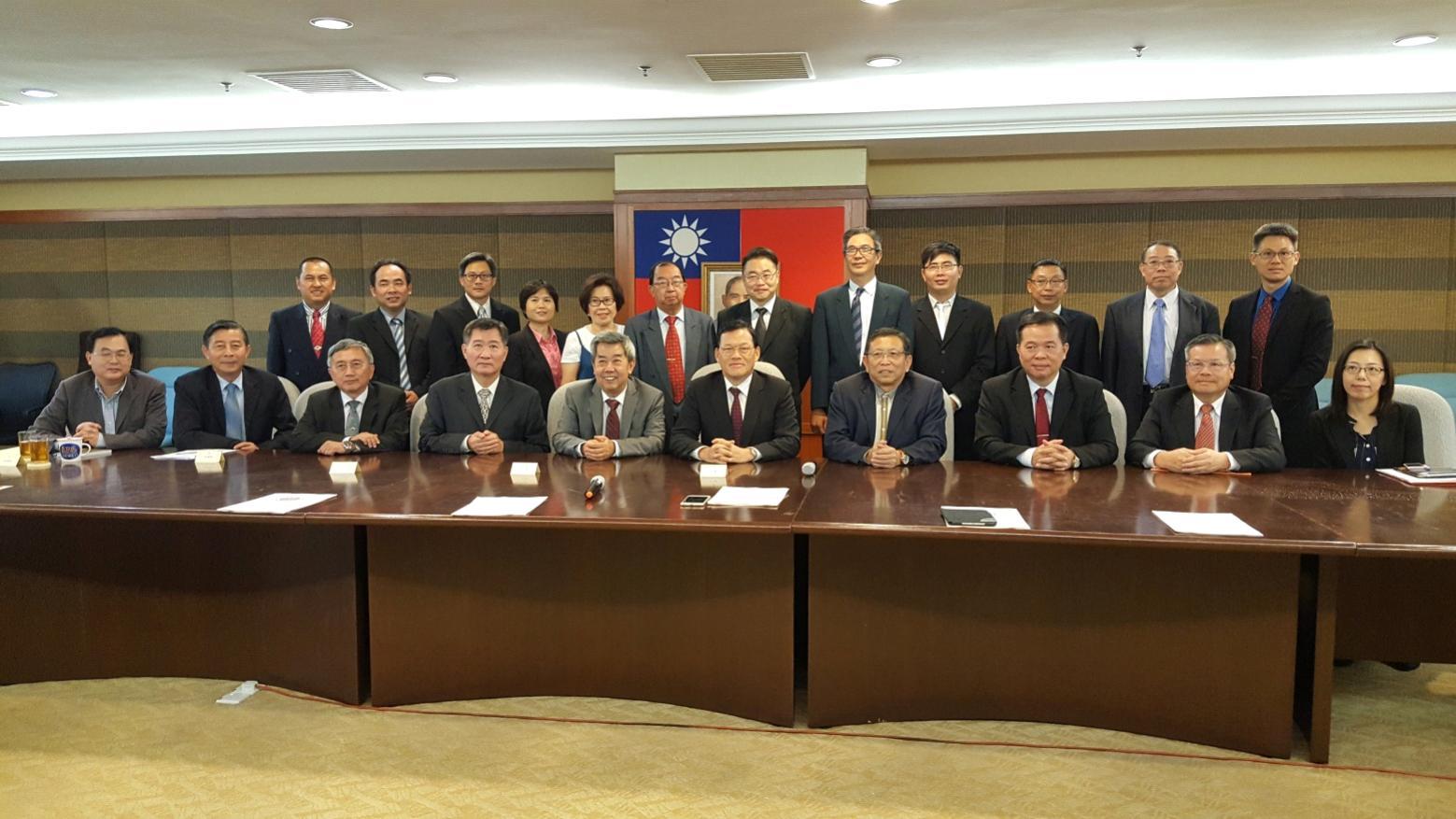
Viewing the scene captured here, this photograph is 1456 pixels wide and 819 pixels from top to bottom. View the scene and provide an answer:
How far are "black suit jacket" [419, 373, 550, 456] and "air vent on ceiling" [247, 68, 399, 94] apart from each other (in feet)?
7.57

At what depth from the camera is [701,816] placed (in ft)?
7.43

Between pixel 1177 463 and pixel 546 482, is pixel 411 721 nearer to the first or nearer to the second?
pixel 546 482

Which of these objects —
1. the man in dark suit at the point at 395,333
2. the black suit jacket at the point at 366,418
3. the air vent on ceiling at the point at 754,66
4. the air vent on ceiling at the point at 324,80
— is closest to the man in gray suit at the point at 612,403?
the black suit jacket at the point at 366,418

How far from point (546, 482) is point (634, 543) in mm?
453

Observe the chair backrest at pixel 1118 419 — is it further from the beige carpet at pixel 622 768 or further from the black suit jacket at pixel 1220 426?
the beige carpet at pixel 622 768

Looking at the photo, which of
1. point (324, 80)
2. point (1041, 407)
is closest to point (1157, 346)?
point (1041, 407)

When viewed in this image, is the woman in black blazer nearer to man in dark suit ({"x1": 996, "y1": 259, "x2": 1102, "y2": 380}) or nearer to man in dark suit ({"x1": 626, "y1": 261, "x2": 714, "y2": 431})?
man in dark suit ({"x1": 996, "y1": 259, "x2": 1102, "y2": 380})

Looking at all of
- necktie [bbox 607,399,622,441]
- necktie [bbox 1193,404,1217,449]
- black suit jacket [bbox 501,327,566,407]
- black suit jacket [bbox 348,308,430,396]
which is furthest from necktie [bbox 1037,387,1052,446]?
black suit jacket [bbox 348,308,430,396]

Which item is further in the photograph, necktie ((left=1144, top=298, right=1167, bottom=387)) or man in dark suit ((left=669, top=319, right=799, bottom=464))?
necktie ((left=1144, top=298, right=1167, bottom=387))

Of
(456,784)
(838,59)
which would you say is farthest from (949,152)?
(456,784)

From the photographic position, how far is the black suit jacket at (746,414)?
3707 millimetres

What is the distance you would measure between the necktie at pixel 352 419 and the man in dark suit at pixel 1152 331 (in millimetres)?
3272

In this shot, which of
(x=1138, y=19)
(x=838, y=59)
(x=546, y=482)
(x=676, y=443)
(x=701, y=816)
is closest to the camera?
(x=701, y=816)

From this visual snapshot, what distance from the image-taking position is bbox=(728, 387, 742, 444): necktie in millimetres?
3725
